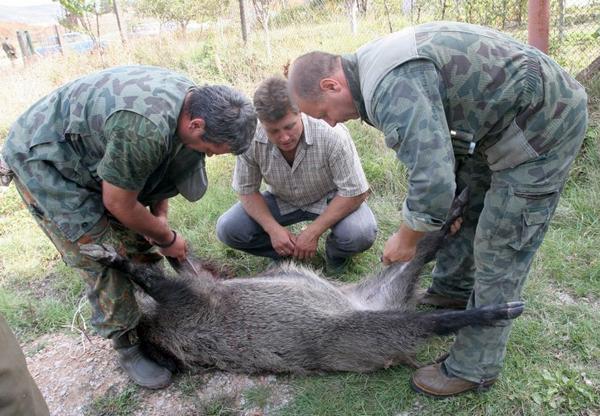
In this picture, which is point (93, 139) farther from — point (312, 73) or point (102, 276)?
point (312, 73)

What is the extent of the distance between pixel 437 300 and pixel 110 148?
235 centimetres

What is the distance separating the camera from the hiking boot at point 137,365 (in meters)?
3.17

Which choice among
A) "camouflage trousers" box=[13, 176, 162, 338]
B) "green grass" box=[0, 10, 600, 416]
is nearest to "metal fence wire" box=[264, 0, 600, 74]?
"green grass" box=[0, 10, 600, 416]

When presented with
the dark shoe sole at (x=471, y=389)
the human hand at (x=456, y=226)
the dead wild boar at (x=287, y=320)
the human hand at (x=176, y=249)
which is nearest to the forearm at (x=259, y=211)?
the dead wild boar at (x=287, y=320)

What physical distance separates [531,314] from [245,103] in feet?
7.42

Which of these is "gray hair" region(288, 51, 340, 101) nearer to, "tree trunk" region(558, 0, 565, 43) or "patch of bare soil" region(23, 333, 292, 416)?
"patch of bare soil" region(23, 333, 292, 416)

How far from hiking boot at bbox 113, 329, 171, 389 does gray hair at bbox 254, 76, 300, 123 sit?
1671mm

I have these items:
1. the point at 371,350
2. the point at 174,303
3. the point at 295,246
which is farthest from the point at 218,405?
the point at 295,246

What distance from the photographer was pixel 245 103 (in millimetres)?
2629

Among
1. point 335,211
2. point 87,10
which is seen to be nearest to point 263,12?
point 335,211

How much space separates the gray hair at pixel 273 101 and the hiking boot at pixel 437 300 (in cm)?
158

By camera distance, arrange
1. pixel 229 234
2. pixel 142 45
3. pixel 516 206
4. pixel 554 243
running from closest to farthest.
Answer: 1. pixel 516 206
2. pixel 554 243
3. pixel 229 234
4. pixel 142 45

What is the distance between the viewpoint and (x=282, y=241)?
3.78 metres

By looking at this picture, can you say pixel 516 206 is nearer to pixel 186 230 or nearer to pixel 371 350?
pixel 371 350
